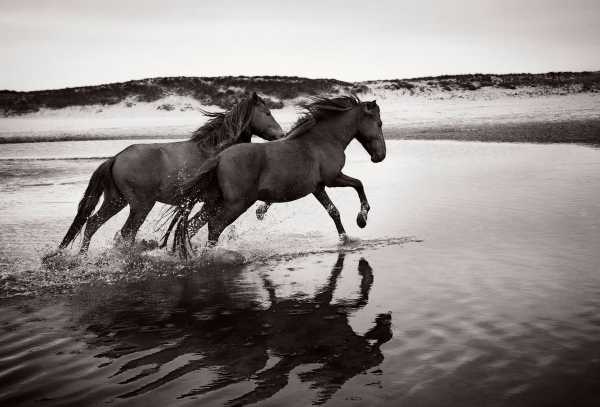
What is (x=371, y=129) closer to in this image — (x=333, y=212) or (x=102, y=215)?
(x=333, y=212)

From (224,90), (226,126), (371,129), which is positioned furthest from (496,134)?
(224,90)

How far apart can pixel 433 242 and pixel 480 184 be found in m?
5.62

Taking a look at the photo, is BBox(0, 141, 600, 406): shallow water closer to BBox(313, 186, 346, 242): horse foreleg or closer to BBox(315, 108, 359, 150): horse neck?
BBox(313, 186, 346, 242): horse foreleg

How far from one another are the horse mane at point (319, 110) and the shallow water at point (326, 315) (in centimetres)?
141

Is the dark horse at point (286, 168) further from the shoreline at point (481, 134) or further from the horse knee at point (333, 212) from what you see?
the shoreline at point (481, 134)

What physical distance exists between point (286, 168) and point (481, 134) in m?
20.5

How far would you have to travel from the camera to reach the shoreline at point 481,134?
23.5 meters

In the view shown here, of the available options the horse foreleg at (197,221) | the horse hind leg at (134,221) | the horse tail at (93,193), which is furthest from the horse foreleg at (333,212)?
the horse tail at (93,193)

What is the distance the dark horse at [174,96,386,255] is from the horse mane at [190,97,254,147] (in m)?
0.66

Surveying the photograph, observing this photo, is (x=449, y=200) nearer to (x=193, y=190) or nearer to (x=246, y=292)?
(x=193, y=190)

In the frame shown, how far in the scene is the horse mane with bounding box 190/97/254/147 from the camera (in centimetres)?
822

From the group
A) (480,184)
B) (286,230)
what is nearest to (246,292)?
(286,230)

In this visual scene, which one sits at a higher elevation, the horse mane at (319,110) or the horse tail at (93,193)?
the horse mane at (319,110)

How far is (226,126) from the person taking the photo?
27.4 feet
